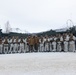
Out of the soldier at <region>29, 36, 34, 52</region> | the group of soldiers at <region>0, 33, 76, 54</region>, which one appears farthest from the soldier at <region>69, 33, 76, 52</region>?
the soldier at <region>29, 36, 34, 52</region>

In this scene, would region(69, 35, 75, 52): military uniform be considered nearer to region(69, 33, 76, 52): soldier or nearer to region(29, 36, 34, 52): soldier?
region(69, 33, 76, 52): soldier

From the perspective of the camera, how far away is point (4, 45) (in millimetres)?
32125

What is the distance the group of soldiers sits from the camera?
92.0 feet

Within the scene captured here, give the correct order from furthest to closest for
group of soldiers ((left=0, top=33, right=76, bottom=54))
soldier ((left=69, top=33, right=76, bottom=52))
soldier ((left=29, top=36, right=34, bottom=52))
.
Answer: soldier ((left=29, top=36, right=34, bottom=52)) → group of soldiers ((left=0, top=33, right=76, bottom=54)) → soldier ((left=69, top=33, right=76, bottom=52))

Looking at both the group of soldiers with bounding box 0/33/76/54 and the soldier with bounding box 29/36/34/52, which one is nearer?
the group of soldiers with bounding box 0/33/76/54

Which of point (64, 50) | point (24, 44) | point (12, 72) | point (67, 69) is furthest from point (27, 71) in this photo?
point (24, 44)

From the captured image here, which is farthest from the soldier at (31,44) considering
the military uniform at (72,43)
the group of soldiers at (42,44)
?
the military uniform at (72,43)

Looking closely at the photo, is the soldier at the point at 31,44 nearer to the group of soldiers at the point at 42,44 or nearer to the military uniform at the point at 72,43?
the group of soldiers at the point at 42,44

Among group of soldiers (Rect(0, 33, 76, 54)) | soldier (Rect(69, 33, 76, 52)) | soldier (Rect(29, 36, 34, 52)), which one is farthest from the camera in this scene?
soldier (Rect(29, 36, 34, 52))

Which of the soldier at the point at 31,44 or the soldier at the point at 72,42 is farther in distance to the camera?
the soldier at the point at 31,44

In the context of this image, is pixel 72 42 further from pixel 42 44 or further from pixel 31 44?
pixel 31 44

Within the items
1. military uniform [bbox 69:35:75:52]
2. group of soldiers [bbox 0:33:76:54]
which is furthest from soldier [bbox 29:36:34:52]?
military uniform [bbox 69:35:75:52]

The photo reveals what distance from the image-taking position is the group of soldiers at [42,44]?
2803 cm

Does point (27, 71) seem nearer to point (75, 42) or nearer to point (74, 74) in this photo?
point (74, 74)
